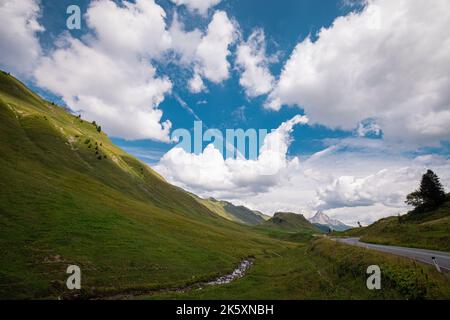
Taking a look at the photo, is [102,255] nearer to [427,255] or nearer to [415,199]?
[427,255]

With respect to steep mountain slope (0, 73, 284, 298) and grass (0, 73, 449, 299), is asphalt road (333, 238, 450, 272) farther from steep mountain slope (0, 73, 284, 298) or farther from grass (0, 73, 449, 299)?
steep mountain slope (0, 73, 284, 298)

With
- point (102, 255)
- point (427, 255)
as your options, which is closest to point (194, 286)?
point (102, 255)

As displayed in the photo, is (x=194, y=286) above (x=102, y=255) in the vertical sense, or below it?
below

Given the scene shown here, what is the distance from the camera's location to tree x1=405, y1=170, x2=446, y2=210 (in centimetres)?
10644

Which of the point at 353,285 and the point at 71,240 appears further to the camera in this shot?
the point at 71,240

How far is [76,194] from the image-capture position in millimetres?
72375

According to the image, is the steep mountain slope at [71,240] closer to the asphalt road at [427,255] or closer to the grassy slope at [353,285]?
the grassy slope at [353,285]

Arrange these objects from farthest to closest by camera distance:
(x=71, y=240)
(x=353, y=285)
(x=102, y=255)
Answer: (x=71, y=240), (x=102, y=255), (x=353, y=285)

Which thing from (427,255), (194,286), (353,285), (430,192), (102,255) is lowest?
(194,286)

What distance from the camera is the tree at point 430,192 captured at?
106 metres

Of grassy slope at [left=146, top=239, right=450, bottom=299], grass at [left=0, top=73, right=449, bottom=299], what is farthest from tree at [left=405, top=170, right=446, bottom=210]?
grassy slope at [left=146, top=239, right=450, bottom=299]

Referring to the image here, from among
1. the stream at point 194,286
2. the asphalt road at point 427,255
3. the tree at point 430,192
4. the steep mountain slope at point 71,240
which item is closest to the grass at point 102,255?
the steep mountain slope at point 71,240

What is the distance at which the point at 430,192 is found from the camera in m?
108

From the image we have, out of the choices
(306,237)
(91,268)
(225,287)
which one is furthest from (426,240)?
(306,237)
